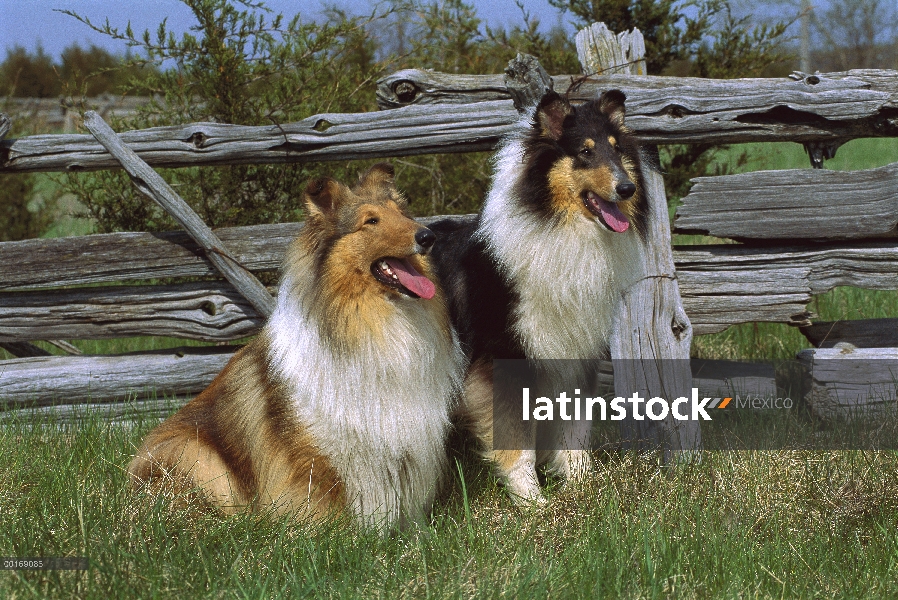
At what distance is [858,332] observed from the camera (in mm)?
5020

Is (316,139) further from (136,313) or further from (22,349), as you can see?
(22,349)

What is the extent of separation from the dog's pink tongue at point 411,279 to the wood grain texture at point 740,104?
5.96 ft

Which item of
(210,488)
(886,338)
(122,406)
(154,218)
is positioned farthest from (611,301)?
(154,218)

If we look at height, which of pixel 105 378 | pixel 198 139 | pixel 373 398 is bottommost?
pixel 105 378

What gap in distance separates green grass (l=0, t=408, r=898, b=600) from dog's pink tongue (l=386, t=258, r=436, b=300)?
0.89 m

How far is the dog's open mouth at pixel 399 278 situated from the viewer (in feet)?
9.95

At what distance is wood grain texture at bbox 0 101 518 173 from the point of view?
4.54 m

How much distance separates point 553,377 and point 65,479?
2102 mm

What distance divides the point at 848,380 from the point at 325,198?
3.15 metres

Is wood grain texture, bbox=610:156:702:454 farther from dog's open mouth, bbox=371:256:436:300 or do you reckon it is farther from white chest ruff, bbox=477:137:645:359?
dog's open mouth, bbox=371:256:436:300

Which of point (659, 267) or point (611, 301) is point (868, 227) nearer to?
point (659, 267)

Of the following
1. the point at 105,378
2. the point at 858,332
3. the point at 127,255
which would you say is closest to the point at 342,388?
the point at 127,255

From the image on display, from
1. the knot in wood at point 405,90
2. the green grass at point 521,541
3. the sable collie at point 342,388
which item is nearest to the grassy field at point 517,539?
the green grass at point 521,541

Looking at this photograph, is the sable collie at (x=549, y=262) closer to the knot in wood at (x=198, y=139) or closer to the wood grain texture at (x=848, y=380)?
the wood grain texture at (x=848, y=380)
